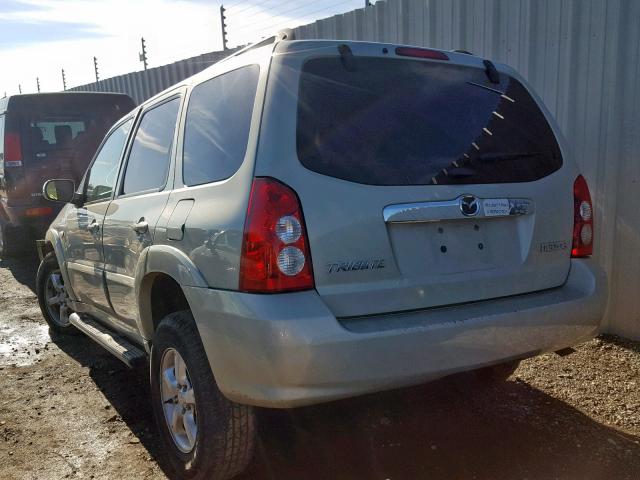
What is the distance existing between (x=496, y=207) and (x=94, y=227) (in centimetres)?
254

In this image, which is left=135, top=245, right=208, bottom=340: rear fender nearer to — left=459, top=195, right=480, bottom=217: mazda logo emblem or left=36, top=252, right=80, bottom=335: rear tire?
left=459, top=195, right=480, bottom=217: mazda logo emblem

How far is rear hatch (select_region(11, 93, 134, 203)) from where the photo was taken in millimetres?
7320

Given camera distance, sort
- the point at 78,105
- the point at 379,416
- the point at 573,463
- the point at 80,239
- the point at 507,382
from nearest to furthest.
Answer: the point at 573,463, the point at 379,416, the point at 507,382, the point at 80,239, the point at 78,105

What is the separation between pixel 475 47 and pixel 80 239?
139 inches

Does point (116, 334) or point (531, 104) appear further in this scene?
point (116, 334)

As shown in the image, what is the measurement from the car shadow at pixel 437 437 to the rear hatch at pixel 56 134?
4.54 m

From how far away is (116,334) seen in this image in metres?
3.75

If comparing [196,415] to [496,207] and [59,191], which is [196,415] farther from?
[59,191]

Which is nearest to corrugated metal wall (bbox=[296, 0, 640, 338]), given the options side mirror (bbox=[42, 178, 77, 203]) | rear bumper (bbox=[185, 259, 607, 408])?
rear bumper (bbox=[185, 259, 607, 408])

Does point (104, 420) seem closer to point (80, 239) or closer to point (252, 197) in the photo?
point (80, 239)

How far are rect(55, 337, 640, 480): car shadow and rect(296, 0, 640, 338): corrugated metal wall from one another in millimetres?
1328

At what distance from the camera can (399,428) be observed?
10.5 ft

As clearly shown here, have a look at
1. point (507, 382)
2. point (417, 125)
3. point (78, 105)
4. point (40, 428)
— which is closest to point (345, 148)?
point (417, 125)

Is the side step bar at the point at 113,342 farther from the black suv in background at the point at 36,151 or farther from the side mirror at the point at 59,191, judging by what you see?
the black suv in background at the point at 36,151
